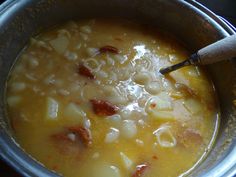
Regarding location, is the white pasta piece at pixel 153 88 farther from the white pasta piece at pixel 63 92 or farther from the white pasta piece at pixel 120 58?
the white pasta piece at pixel 63 92

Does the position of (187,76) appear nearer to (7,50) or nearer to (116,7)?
(116,7)

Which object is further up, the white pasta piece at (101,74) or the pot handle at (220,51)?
the pot handle at (220,51)

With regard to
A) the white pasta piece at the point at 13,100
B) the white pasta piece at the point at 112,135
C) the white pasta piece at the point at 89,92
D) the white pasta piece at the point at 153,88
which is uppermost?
the white pasta piece at the point at 153,88

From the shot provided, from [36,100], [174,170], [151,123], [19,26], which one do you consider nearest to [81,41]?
[19,26]

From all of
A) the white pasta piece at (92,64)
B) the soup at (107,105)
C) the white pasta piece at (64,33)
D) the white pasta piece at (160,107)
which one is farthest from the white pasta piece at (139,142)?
the white pasta piece at (64,33)

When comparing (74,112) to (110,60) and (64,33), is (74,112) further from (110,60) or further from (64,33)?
(64,33)

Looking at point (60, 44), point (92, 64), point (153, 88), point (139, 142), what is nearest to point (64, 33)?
point (60, 44)

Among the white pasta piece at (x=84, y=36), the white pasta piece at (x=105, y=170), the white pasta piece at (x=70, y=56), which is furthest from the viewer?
the white pasta piece at (x=84, y=36)

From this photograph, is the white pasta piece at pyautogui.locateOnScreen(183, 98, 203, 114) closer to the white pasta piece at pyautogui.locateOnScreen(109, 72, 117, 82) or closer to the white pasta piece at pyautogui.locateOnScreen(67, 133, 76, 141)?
the white pasta piece at pyautogui.locateOnScreen(109, 72, 117, 82)
